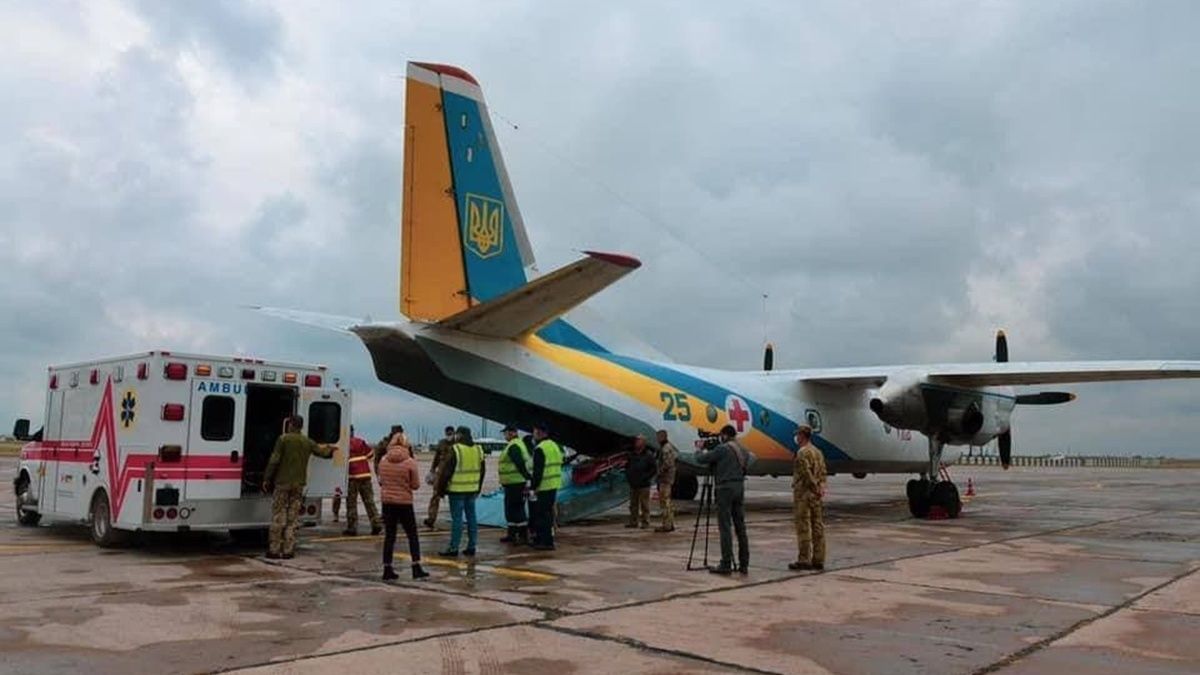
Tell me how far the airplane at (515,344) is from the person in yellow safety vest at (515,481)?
1.39 meters

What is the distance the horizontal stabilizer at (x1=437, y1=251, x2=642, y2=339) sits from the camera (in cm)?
1148

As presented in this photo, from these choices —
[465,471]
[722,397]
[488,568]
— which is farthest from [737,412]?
[488,568]

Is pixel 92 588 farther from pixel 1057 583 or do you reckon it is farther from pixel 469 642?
pixel 1057 583

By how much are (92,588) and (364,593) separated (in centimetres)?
265

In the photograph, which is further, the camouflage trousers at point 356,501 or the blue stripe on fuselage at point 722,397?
the blue stripe on fuselage at point 722,397

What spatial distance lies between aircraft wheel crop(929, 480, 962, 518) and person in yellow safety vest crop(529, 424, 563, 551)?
1034 cm

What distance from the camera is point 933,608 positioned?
29.2ft

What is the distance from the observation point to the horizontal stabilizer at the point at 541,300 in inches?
452

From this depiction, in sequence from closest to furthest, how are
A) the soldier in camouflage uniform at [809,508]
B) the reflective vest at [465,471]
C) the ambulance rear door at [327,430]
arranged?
the soldier in camouflage uniform at [809,508] → the reflective vest at [465,471] → the ambulance rear door at [327,430]

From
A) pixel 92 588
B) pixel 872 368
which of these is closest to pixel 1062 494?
pixel 872 368

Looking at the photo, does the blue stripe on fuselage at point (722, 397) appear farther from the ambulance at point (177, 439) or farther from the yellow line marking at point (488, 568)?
the yellow line marking at point (488, 568)

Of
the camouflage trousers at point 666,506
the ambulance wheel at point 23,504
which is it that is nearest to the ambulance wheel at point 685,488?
the camouflage trousers at point 666,506

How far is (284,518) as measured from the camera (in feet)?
38.8

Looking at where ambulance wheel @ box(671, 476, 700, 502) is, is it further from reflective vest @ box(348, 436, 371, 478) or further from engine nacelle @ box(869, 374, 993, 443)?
reflective vest @ box(348, 436, 371, 478)
